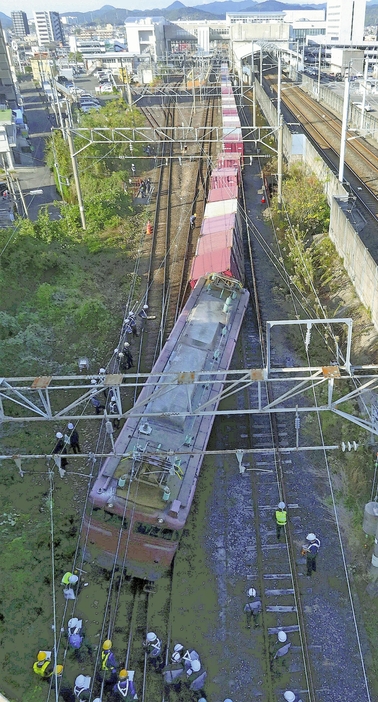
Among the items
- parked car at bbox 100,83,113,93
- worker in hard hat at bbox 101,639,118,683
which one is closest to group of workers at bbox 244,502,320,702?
worker in hard hat at bbox 101,639,118,683

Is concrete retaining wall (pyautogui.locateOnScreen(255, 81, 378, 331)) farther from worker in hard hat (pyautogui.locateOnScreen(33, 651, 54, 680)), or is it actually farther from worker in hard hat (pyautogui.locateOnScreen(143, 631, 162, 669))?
worker in hard hat (pyautogui.locateOnScreen(33, 651, 54, 680))

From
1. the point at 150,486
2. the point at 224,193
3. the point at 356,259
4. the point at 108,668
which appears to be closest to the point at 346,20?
the point at 224,193

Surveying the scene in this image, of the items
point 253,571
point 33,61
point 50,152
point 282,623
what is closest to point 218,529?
point 253,571

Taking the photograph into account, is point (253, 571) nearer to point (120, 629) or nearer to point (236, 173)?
point (120, 629)

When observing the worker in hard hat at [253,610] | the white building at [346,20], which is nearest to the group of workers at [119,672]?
the worker in hard hat at [253,610]

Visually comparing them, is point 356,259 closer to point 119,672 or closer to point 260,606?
point 260,606

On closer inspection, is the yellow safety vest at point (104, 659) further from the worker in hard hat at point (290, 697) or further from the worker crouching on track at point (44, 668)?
the worker in hard hat at point (290, 697)
